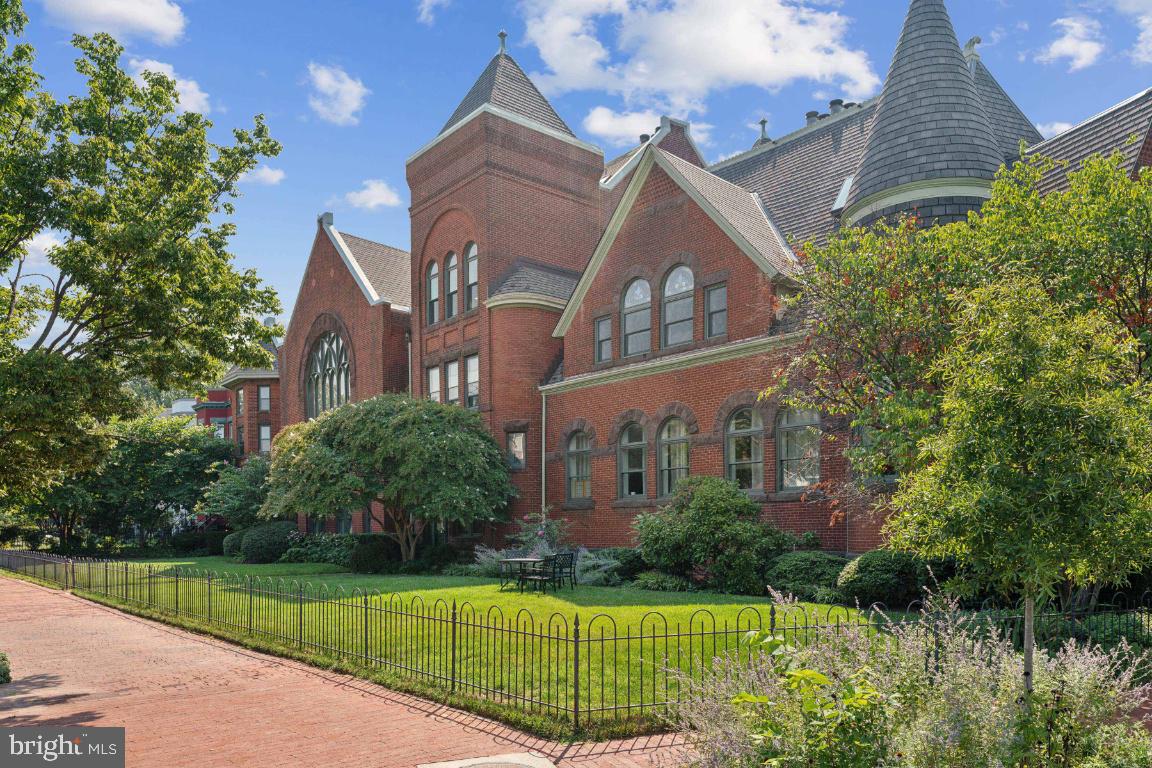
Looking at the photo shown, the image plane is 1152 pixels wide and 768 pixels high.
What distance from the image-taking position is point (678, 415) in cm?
2227

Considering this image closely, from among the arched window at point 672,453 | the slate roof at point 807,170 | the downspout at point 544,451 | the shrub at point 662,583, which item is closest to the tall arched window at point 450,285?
the downspout at point 544,451

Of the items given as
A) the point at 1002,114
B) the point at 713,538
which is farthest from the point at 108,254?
the point at 1002,114

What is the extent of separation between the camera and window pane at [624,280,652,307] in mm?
23969

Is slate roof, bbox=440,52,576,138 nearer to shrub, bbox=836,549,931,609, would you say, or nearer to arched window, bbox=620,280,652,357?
arched window, bbox=620,280,652,357

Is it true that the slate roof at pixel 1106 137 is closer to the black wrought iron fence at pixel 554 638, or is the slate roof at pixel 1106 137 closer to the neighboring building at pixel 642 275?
the neighboring building at pixel 642 275

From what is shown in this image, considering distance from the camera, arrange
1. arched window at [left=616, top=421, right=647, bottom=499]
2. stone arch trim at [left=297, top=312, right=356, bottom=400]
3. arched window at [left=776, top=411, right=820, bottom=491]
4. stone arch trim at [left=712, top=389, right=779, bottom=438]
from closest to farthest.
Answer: arched window at [left=776, top=411, right=820, bottom=491]
stone arch trim at [left=712, top=389, right=779, bottom=438]
arched window at [left=616, top=421, right=647, bottom=499]
stone arch trim at [left=297, top=312, right=356, bottom=400]

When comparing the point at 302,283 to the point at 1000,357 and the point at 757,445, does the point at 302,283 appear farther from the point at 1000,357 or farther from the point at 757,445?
the point at 1000,357

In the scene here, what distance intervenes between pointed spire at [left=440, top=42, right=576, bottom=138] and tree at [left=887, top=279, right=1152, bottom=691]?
25.6 meters

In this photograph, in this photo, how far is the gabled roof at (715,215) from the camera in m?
21.0

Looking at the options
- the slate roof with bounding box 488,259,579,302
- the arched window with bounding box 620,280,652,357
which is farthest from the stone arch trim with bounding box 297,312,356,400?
the arched window with bounding box 620,280,652,357

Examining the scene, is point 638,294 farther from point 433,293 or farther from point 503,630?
point 503,630

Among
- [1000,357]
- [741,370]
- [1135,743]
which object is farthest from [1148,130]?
[1135,743]

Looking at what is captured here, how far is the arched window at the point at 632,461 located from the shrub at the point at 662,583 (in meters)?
4.29

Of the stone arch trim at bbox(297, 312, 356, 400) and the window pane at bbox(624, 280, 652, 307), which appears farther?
the stone arch trim at bbox(297, 312, 356, 400)
